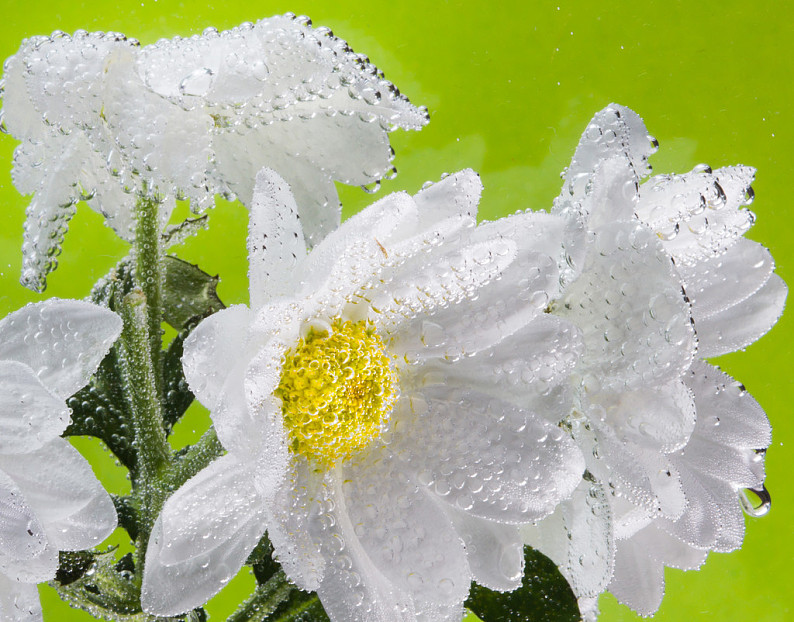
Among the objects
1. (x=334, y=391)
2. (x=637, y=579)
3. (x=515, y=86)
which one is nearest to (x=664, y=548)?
(x=637, y=579)

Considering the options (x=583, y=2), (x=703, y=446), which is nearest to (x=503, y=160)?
(x=583, y=2)

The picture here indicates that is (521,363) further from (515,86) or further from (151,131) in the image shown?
(515,86)

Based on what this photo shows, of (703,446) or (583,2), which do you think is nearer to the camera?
(703,446)

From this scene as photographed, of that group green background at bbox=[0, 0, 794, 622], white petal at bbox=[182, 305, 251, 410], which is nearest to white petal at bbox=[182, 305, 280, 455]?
white petal at bbox=[182, 305, 251, 410]

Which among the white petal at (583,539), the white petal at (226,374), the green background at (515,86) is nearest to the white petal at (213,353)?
the white petal at (226,374)

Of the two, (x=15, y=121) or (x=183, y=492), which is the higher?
(x=15, y=121)

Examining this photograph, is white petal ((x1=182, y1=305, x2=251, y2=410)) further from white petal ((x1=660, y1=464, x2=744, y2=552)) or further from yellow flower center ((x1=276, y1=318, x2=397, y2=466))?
white petal ((x1=660, y1=464, x2=744, y2=552))

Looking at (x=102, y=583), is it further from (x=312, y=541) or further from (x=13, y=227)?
(x=13, y=227)
